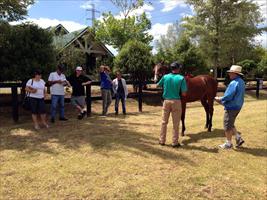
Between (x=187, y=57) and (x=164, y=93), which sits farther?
(x=187, y=57)

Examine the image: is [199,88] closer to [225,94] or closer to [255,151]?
[225,94]

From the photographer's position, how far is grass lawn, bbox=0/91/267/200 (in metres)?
5.67

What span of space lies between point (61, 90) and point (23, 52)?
2732mm

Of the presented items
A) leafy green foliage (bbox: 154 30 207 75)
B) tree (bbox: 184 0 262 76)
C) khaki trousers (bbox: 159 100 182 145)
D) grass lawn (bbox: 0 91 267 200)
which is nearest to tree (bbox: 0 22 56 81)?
grass lawn (bbox: 0 91 267 200)

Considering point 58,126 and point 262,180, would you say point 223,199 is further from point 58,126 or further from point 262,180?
point 58,126

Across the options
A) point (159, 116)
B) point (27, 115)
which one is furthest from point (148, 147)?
point (27, 115)

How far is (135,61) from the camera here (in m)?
19.5

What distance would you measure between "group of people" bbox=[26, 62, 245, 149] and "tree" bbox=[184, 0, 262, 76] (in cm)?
1708

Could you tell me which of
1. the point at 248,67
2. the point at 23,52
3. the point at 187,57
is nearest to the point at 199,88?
the point at 23,52

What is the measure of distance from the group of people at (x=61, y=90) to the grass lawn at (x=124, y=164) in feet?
2.13

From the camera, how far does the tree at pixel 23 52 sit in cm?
1244

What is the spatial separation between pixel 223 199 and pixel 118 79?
26.5 feet

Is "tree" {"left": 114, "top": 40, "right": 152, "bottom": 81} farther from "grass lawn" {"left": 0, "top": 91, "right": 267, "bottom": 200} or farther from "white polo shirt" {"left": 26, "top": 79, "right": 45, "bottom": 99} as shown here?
"white polo shirt" {"left": 26, "top": 79, "right": 45, "bottom": 99}

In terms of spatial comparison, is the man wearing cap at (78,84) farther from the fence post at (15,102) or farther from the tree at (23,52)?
the tree at (23,52)
